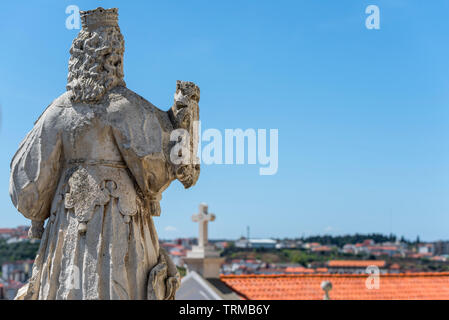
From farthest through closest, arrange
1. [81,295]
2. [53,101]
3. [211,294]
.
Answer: [211,294] → [53,101] → [81,295]

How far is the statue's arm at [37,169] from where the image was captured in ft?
18.8

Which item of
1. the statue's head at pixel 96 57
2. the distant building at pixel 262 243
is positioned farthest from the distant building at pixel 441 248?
the statue's head at pixel 96 57

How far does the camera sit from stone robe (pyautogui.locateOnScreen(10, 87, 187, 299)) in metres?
5.51

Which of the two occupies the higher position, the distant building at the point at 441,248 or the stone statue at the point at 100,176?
the stone statue at the point at 100,176

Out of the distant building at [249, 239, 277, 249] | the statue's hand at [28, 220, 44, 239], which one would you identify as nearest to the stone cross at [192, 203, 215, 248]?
the statue's hand at [28, 220, 44, 239]

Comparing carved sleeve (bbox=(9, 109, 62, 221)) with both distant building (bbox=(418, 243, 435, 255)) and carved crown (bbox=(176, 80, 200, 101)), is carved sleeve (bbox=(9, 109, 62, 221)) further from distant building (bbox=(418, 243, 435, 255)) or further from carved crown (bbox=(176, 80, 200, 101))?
distant building (bbox=(418, 243, 435, 255))

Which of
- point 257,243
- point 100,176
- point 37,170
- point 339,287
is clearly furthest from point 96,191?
point 257,243

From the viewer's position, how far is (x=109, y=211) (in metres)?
5.60

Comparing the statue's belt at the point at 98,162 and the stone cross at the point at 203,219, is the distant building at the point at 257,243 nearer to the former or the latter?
the stone cross at the point at 203,219

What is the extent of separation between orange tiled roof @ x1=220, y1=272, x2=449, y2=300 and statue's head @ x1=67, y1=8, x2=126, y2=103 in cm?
2079

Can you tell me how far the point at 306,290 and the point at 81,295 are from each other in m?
22.1

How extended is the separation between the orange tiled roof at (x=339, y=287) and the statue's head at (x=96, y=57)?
20.8m
